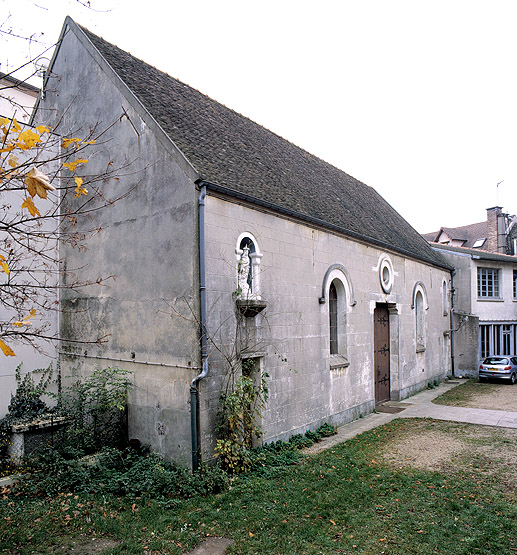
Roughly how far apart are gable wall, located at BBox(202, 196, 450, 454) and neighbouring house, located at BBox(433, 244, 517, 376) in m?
8.92

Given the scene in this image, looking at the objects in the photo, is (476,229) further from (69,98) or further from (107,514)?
(107,514)

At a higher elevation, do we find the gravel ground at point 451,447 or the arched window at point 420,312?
the arched window at point 420,312

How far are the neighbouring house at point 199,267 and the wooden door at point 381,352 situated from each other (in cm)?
112

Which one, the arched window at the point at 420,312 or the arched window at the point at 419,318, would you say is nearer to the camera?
the arched window at the point at 420,312

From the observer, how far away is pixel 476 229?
1721 inches

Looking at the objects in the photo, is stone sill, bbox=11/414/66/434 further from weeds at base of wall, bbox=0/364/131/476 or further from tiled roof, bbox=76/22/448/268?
tiled roof, bbox=76/22/448/268

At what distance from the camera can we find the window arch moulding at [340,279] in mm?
12250

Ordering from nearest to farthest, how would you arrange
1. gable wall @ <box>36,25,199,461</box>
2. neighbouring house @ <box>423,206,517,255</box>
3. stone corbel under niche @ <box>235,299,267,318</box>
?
gable wall @ <box>36,25,199,461</box>
stone corbel under niche @ <box>235,299,267,318</box>
neighbouring house @ <box>423,206,517,255</box>

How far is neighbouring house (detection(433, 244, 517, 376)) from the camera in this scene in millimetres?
23438

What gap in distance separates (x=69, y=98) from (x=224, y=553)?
11212mm

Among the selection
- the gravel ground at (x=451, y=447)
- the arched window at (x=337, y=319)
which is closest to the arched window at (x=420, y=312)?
the gravel ground at (x=451, y=447)

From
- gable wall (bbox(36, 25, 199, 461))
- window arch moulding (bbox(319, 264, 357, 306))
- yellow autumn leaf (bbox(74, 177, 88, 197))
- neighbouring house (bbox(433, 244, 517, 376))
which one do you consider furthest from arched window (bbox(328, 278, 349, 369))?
neighbouring house (bbox(433, 244, 517, 376))

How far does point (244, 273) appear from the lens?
9414mm

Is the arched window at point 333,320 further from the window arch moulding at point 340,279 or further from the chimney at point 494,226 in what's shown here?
the chimney at point 494,226
